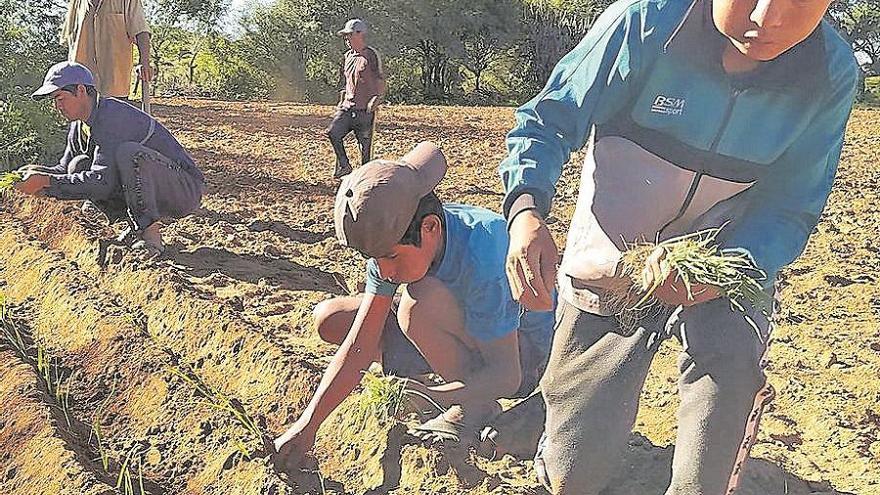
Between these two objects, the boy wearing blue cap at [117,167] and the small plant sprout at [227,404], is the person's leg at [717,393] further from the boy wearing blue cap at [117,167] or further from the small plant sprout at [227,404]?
the boy wearing blue cap at [117,167]

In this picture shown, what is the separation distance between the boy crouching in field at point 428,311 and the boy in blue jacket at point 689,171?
45 cm

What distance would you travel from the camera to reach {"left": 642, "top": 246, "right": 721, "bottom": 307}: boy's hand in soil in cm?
201

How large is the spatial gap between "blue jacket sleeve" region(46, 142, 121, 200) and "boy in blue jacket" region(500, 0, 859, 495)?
324cm

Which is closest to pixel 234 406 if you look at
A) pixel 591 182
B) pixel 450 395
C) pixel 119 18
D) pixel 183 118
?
pixel 450 395

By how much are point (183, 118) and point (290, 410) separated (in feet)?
30.3

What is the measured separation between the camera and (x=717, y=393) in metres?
2.16

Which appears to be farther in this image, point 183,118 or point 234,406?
point 183,118

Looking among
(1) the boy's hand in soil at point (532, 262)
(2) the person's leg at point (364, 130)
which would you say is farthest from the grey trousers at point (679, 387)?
(2) the person's leg at point (364, 130)

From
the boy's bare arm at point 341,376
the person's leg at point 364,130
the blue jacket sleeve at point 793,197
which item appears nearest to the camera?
the blue jacket sleeve at point 793,197

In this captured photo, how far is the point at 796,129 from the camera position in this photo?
2115 mm

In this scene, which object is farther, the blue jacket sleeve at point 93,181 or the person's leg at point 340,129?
the person's leg at point 340,129

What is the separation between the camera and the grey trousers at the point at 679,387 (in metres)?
2.17

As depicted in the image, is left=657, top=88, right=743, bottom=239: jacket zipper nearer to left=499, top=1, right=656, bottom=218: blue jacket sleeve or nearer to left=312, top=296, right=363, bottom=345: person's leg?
left=499, top=1, right=656, bottom=218: blue jacket sleeve

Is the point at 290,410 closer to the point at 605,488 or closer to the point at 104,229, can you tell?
the point at 605,488
